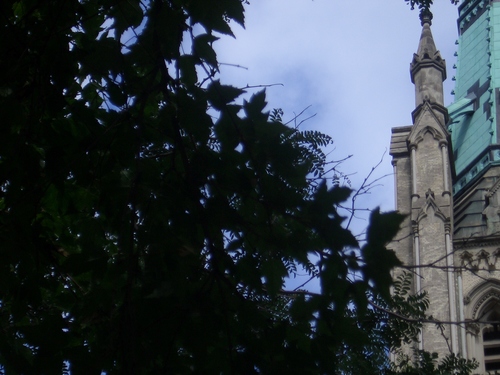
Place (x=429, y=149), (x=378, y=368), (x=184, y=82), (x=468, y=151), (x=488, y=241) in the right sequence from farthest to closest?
(x=468, y=151)
(x=429, y=149)
(x=488, y=241)
(x=378, y=368)
(x=184, y=82)

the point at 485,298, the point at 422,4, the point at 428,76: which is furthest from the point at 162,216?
the point at 428,76

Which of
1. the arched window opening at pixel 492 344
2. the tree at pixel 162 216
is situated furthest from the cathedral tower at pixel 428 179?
the tree at pixel 162 216

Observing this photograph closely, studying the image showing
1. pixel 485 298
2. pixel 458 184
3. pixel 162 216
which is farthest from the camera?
pixel 458 184

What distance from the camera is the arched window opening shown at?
27625 millimetres

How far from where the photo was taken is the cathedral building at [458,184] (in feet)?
91.8

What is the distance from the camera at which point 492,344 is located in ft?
92.5

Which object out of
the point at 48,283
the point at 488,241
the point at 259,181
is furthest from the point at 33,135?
the point at 488,241

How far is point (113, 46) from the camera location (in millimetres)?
5277

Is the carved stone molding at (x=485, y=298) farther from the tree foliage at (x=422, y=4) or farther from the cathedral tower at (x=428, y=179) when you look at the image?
the tree foliage at (x=422, y=4)

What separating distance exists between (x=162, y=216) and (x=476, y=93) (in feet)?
109

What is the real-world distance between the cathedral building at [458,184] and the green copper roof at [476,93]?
0.03 metres

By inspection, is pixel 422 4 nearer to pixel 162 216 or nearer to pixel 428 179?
pixel 162 216

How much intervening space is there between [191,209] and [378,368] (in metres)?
3.61

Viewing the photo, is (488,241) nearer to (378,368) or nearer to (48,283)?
(378,368)
